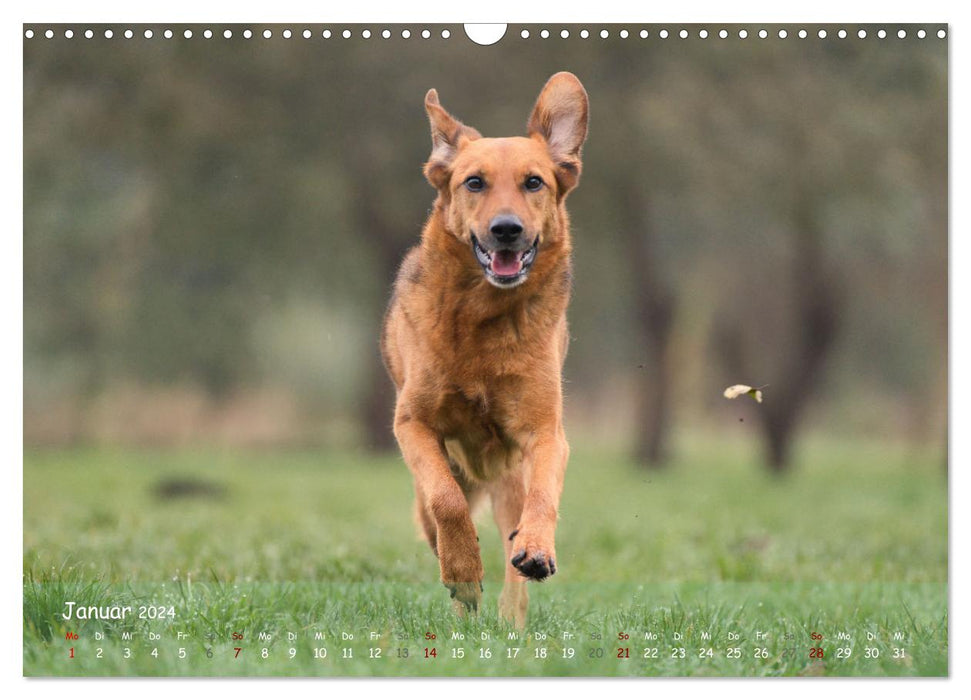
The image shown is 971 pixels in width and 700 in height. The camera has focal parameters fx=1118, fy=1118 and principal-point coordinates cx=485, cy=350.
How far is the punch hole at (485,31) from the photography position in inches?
201

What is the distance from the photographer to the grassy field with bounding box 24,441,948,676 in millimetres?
4574

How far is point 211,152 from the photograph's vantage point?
9.99 m

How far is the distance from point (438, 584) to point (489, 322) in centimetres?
150

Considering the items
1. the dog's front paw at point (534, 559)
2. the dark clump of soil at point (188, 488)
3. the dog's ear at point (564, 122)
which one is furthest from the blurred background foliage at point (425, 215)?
the dog's front paw at point (534, 559)

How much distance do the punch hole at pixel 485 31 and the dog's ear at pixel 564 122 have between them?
357 mm

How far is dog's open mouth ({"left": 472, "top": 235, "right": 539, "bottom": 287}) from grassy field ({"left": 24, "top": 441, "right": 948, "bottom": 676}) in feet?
4.83

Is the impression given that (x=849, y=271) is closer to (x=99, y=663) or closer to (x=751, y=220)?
(x=751, y=220)

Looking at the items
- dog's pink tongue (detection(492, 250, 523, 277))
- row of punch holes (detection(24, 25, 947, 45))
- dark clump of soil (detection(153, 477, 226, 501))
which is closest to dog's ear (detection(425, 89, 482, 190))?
row of punch holes (detection(24, 25, 947, 45))

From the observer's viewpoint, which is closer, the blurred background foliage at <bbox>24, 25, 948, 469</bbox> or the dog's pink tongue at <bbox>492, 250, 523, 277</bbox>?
the dog's pink tongue at <bbox>492, 250, 523, 277</bbox>

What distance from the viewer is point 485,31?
5.12 m

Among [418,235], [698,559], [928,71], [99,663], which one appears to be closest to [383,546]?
[698,559]

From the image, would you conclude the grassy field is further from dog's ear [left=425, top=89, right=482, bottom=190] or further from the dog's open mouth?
dog's ear [left=425, top=89, right=482, bottom=190]

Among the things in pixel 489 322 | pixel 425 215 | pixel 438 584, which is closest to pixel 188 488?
pixel 438 584

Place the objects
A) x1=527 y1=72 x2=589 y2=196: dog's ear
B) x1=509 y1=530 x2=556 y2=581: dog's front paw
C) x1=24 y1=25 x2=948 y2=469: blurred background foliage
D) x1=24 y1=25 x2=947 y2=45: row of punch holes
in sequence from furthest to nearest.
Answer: x1=24 y1=25 x2=948 y2=469: blurred background foliage, x1=527 y1=72 x2=589 y2=196: dog's ear, x1=24 y1=25 x2=947 y2=45: row of punch holes, x1=509 y1=530 x2=556 y2=581: dog's front paw
